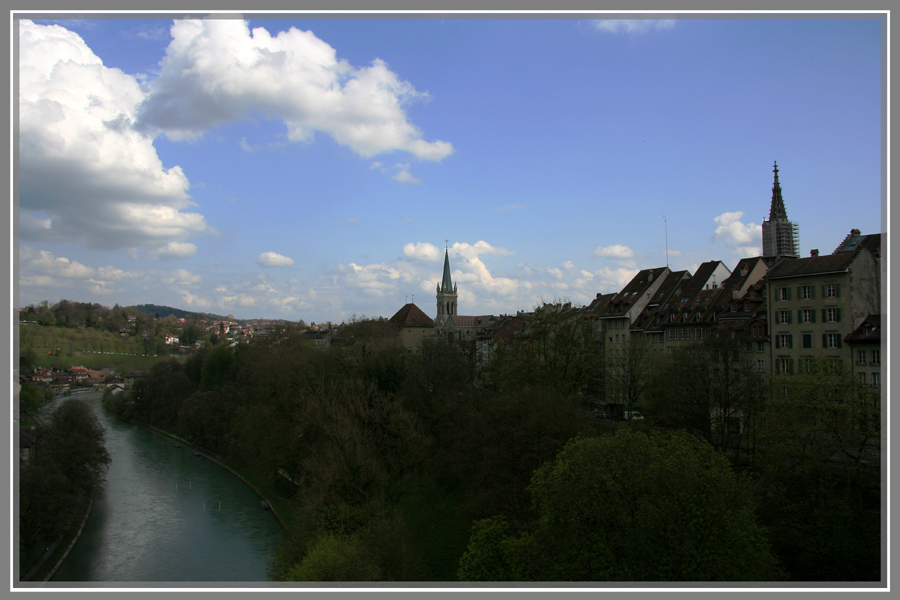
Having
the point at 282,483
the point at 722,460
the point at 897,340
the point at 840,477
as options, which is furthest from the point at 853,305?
the point at 282,483

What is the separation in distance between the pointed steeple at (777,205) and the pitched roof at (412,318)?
57.4m

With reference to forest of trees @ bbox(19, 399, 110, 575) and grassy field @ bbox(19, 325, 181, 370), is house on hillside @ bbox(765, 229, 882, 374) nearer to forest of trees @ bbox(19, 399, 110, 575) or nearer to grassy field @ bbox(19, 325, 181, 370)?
forest of trees @ bbox(19, 399, 110, 575)

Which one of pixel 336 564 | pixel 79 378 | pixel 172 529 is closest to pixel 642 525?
pixel 336 564

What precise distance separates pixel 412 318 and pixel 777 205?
59.0m

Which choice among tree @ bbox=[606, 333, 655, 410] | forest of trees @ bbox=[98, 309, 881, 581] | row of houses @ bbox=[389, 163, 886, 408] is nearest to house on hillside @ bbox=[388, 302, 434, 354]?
row of houses @ bbox=[389, 163, 886, 408]

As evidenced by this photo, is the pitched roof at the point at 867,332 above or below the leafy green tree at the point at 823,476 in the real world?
above

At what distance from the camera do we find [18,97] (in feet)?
31.1

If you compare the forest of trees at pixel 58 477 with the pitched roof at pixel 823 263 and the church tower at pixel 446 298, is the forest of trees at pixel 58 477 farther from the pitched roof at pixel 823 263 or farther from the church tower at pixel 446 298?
the church tower at pixel 446 298

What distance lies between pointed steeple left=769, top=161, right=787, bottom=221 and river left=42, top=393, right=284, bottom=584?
41216mm

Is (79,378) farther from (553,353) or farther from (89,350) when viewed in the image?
(553,353)

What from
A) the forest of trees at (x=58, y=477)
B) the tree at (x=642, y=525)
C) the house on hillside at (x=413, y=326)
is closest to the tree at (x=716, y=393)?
the tree at (x=642, y=525)

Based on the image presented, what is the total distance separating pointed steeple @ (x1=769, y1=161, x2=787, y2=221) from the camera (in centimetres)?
4456

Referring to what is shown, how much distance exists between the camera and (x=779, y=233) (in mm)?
44344

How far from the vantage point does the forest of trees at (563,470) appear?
11.7 m
